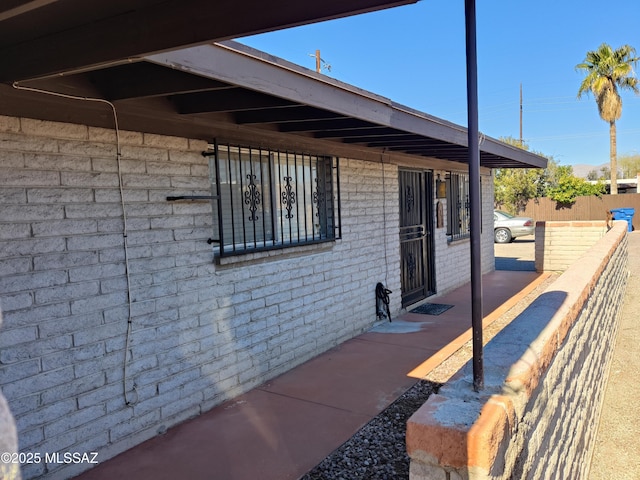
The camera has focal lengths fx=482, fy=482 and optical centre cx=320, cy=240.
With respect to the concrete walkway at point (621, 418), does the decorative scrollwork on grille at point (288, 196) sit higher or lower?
higher

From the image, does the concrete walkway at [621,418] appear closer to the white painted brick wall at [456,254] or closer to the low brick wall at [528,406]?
the low brick wall at [528,406]

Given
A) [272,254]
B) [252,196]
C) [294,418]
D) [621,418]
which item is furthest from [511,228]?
[294,418]

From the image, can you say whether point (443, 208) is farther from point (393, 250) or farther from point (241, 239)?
point (241, 239)

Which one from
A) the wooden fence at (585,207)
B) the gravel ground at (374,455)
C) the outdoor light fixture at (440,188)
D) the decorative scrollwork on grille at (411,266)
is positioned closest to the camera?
the gravel ground at (374,455)

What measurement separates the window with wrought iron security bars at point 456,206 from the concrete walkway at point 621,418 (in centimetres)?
347

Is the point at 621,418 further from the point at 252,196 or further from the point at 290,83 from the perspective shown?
the point at 290,83

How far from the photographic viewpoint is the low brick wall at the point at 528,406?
1418 mm

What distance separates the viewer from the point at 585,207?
23500 mm

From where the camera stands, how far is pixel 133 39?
2086 millimetres

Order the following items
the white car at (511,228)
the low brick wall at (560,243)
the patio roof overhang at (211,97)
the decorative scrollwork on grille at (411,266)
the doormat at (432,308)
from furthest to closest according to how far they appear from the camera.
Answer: the white car at (511,228), the low brick wall at (560,243), the decorative scrollwork on grille at (411,266), the doormat at (432,308), the patio roof overhang at (211,97)

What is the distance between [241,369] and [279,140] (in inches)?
86.9

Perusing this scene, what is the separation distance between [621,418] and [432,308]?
11.8 feet

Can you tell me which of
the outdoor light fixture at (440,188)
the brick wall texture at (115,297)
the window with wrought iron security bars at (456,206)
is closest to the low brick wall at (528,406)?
the brick wall texture at (115,297)

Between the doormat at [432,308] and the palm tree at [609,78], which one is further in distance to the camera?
the palm tree at [609,78]
